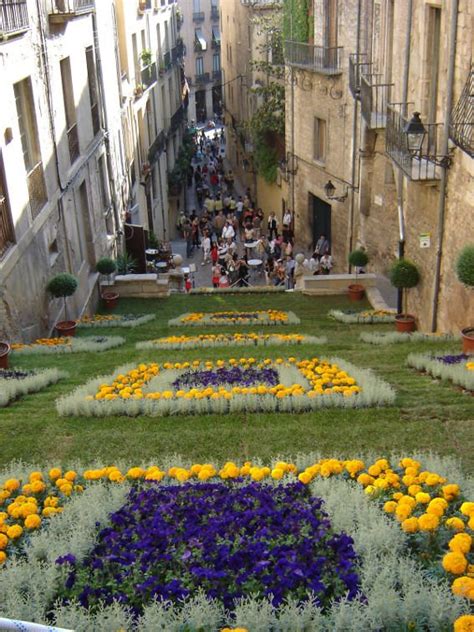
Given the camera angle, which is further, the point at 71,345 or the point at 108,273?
the point at 108,273

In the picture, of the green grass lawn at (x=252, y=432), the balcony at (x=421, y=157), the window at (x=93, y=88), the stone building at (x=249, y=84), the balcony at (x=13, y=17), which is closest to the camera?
the green grass lawn at (x=252, y=432)

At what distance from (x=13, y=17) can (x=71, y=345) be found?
5.69 m

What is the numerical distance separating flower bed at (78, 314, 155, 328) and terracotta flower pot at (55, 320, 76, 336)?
0.73 meters

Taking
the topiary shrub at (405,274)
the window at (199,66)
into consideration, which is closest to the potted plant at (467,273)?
the topiary shrub at (405,274)

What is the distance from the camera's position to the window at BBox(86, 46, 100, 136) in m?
19.0

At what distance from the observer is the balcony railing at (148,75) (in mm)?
29623

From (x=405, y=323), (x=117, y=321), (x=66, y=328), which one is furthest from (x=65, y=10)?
(x=405, y=323)

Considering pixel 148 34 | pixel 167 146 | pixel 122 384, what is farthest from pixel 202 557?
pixel 167 146

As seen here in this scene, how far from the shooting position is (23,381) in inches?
350

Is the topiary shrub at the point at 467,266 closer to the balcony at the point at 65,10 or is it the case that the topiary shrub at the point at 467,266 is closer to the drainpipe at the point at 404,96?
the drainpipe at the point at 404,96

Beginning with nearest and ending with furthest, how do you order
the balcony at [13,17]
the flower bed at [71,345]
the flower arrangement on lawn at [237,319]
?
the flower bed at [71,345], the balcony at [13,17], the flower arrangement on lawn at [237,319]

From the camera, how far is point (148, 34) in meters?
30.5

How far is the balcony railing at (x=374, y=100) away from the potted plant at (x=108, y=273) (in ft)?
23.9

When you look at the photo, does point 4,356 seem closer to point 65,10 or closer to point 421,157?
point 421,157
